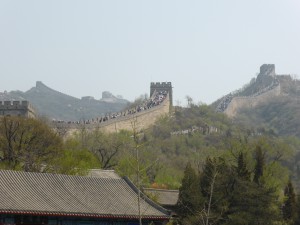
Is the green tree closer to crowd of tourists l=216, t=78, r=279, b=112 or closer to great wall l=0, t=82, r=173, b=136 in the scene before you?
great wall l=0, t=82, r=173, b=136

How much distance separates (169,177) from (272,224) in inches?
1065

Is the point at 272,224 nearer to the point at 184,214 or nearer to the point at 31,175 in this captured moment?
the point at 184,214

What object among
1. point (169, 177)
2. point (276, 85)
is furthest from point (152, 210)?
point (276, 85)

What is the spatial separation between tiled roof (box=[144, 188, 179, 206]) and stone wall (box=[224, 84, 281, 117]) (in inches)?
2981

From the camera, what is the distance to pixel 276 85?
15175 cm

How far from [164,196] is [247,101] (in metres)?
91.1

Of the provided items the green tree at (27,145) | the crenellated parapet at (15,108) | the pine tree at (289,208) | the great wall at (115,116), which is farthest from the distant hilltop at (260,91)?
the pine tree at (289,208)

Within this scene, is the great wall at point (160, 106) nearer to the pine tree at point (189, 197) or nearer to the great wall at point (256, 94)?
the great wall at point (256, 94)

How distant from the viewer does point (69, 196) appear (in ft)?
127

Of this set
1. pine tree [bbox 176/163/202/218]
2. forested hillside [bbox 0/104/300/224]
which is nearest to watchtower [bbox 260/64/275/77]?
forested hillside [bbox 0/104/300/224]

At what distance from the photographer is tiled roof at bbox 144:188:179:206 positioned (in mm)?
48469

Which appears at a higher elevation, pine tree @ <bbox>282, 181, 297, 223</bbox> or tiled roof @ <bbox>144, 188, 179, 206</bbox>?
tiled roof @ <bbox>144, 188, 179, 206</bbox>

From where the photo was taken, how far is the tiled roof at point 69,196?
35938mm

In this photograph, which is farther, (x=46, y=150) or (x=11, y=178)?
(x=46, y=150)
